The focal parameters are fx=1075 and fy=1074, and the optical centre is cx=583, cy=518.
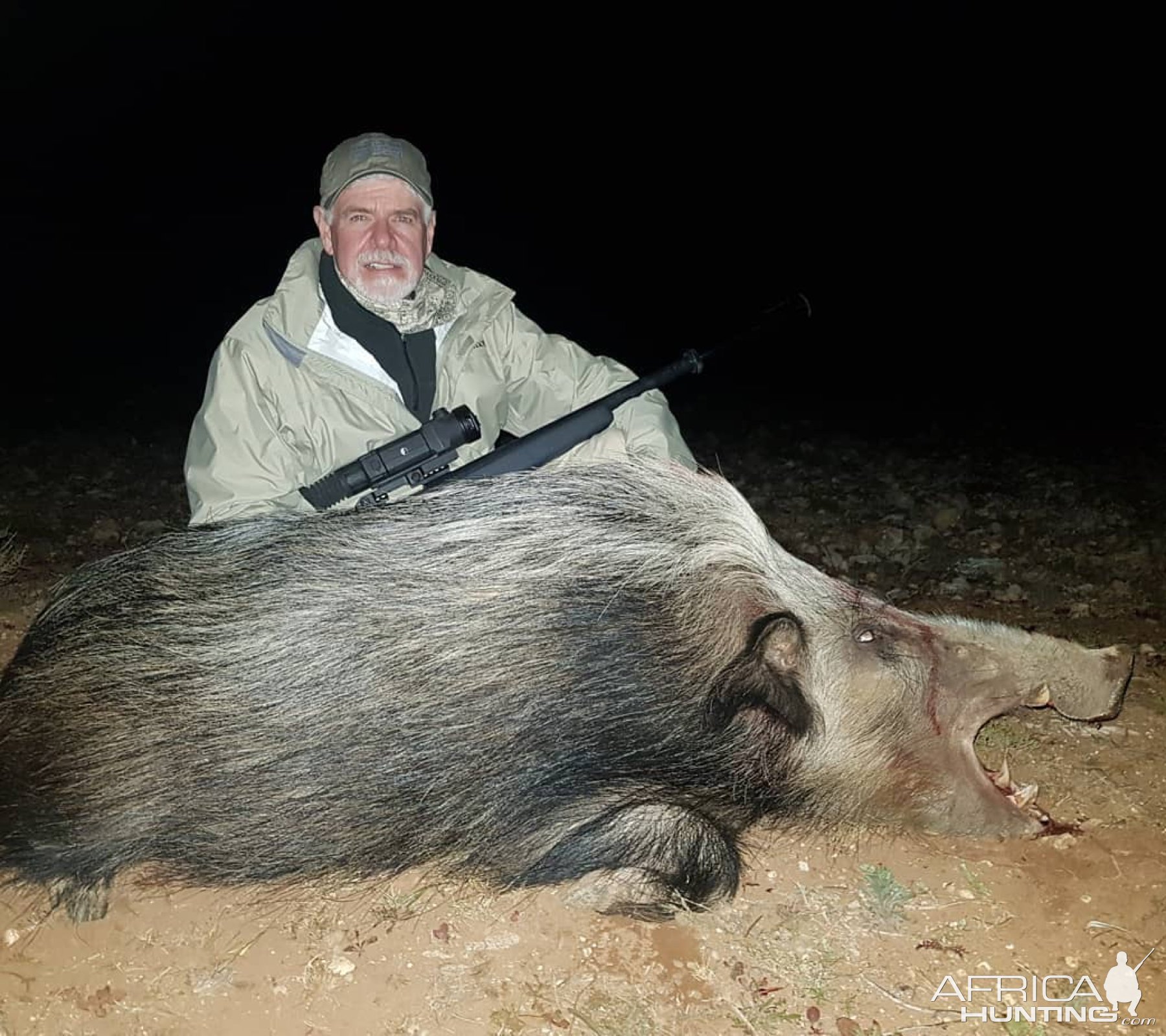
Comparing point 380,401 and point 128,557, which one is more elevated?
point 380,401

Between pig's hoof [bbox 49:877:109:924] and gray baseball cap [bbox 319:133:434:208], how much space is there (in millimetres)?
2227

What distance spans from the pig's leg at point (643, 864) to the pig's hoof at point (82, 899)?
1.00 meters

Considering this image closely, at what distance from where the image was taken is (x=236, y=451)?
328 centimetres

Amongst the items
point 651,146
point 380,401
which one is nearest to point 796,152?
point 651,146

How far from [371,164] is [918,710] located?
7.93 feet

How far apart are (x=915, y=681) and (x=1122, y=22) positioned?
30.9 meters

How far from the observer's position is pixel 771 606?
9.18 feet

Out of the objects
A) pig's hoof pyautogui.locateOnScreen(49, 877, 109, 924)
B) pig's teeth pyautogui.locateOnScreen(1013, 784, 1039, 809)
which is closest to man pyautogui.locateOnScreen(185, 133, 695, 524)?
pig's hoof pyautogui.locateOnScreen(49, 877, 109, 924)

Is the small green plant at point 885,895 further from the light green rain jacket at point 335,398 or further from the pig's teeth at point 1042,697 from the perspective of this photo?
the light green rain jacket at point 335,398

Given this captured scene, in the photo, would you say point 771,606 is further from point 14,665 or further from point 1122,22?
point 1122,22

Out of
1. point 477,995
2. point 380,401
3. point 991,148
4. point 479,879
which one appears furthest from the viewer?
point 991,148

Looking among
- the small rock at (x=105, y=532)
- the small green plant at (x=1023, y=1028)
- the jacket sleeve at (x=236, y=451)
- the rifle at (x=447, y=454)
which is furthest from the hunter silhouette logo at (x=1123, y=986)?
the small rock at (x=105, y=532)

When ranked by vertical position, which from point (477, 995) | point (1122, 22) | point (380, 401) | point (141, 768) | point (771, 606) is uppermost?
point (1122, 22)

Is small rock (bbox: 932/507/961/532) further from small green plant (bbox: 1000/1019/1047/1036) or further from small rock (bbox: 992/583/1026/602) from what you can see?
small green plant (bbox: 1000/1019/1047/1036)
